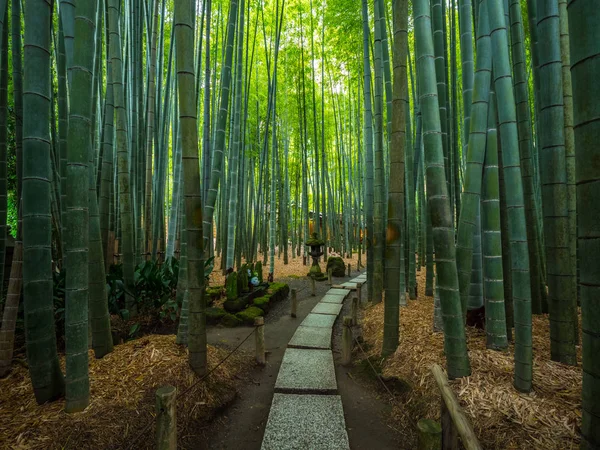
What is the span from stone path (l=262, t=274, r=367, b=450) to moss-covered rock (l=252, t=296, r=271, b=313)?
1.04 m

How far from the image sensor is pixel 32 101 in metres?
1.35

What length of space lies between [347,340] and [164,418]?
1.79 meters

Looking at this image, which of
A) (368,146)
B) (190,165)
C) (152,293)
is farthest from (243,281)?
(190,165)

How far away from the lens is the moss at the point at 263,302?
4.40 m

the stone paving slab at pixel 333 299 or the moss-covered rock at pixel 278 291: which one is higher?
the moss-covered rock at pixel 278 291

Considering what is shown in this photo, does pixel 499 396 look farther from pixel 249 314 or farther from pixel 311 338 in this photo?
pixel 249 314

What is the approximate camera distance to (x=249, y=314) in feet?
13.0

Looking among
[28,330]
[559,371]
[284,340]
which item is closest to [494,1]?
[559,371]

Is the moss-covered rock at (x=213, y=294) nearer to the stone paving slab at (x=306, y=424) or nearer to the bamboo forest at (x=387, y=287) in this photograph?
the bamboo forest at (x=387, y=287)

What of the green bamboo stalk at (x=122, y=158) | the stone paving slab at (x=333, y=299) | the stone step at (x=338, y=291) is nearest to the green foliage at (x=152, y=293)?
the green bamboo stalk at (x=122, y=158)

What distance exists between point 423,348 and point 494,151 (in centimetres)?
149

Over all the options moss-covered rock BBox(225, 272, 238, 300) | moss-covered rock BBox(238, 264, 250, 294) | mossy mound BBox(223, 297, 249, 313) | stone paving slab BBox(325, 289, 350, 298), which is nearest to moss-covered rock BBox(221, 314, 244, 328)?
mossy mound BBox(223, 297, 249, 313)

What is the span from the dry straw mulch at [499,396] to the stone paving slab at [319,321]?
1450mm

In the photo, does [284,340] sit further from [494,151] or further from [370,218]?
[494,151]
